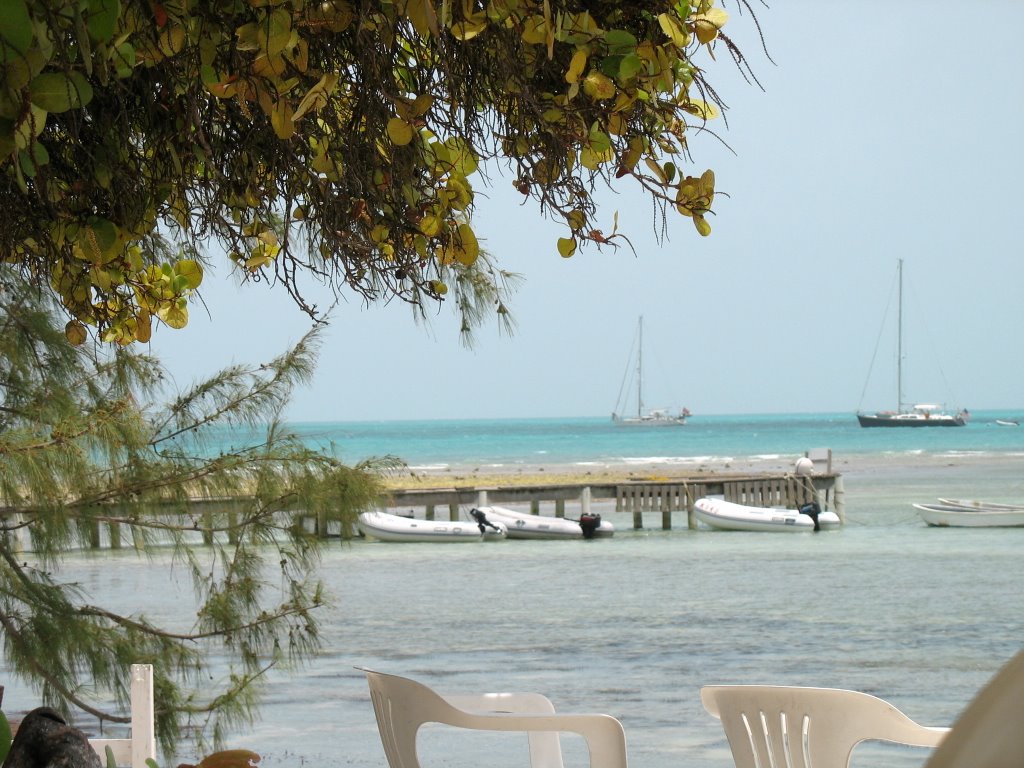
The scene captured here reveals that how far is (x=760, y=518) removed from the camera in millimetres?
16516

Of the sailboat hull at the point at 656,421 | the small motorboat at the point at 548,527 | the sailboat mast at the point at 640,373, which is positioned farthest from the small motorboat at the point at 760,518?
the sailboat hull at the point at 656,421

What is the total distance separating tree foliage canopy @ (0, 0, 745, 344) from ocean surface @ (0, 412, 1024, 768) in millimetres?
3097

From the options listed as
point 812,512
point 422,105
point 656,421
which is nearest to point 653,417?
point 656,421

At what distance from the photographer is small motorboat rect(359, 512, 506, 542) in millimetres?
15773

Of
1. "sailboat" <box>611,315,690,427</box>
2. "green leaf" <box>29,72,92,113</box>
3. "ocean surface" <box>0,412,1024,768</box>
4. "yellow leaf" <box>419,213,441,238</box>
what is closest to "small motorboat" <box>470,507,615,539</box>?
"ocean surface" <box>0,412,1024,768</box>

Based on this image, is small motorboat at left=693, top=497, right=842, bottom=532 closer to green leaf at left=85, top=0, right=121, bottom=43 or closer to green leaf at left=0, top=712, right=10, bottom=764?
green leaf at left=0, top=712, right=10, bottom=764

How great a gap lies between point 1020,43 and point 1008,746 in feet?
206

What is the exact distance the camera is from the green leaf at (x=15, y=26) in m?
0.52

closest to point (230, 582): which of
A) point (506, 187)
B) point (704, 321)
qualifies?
point (506, 187)

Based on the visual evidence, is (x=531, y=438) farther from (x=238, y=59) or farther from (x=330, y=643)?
(x=238, y=59)

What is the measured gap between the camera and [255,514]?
3.98 meters

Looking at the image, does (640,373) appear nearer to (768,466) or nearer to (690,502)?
(768,466)

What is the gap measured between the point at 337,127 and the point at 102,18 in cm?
53

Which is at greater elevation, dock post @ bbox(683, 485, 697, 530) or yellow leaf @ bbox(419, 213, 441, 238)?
yellow leaf @ bbox(419, 213, 441, 238)
